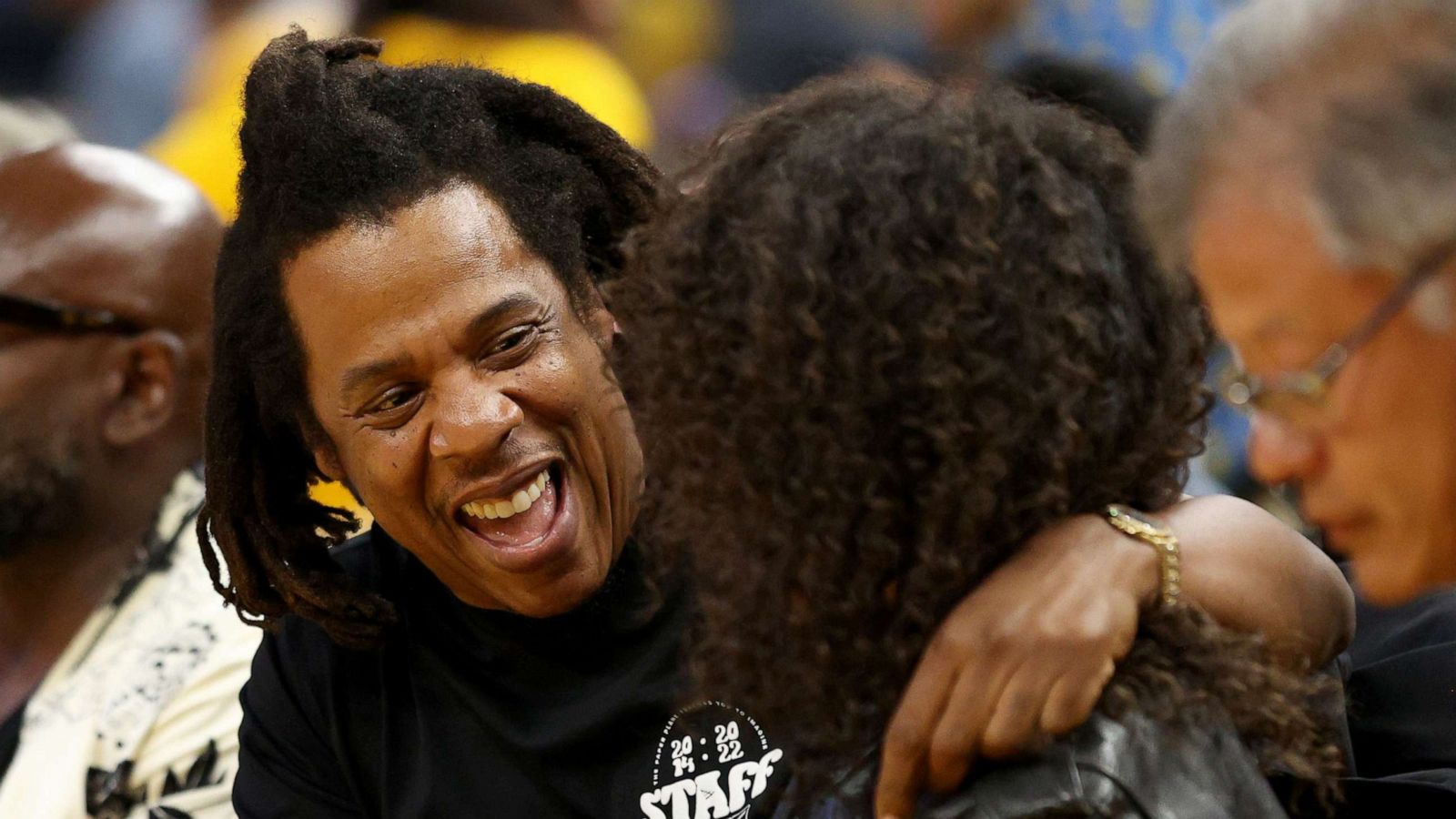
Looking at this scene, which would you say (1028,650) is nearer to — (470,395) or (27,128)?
(470,395)

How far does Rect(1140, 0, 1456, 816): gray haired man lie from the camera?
1237 millimetres

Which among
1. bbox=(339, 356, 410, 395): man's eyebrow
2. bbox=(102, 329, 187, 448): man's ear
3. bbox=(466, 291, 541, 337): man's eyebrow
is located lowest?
bbox=(339, 356, 410, 395): man's eyebrow

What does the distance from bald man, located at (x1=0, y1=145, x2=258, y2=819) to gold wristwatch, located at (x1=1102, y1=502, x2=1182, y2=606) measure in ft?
6.69

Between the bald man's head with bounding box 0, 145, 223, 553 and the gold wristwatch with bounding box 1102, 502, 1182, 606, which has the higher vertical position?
the bald man's head with bounding box 0, 145, 223, 553

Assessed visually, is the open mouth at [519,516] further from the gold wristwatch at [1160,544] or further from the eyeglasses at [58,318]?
the eyeglasses at [58,318]

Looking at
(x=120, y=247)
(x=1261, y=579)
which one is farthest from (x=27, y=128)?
(x=1261, y=579)

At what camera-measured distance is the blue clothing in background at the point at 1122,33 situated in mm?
3510

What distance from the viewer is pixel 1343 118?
126 cm

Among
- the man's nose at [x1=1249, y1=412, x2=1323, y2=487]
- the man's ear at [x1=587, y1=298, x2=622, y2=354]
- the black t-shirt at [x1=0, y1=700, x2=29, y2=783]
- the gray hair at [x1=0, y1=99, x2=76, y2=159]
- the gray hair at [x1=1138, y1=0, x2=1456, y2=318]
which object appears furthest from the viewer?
the gray hair at [x1=0, y1=99, x2=76, y2=159]

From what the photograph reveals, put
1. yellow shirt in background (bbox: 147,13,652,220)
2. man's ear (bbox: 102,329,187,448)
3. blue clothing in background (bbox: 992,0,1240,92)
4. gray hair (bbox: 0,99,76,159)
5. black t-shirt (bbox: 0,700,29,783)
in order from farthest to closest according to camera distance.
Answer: gray hair (bbox: 0,99,76,159)
yellow shirt in background (bbox: 147,13,652,220)
blue clothing in background (bbox: 992,0,1240,92)
man's ear (bbox: 102,329,187,448)
black t-shirt (bbox: 0,700,29,783)

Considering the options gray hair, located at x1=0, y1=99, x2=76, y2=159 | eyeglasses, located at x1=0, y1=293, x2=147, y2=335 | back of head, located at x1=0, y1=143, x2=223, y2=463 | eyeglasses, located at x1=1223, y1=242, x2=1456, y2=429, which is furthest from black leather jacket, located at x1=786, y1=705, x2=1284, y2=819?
gray hair, located at x1=0, y1=99, x2=76, y2=159

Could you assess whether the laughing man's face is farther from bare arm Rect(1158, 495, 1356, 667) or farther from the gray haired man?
the gray haired man

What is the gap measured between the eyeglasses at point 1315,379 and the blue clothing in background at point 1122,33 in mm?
2190

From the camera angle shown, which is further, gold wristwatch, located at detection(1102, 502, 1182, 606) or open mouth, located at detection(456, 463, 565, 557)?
open mouth, located at detection(456, 463, 565, 557)
